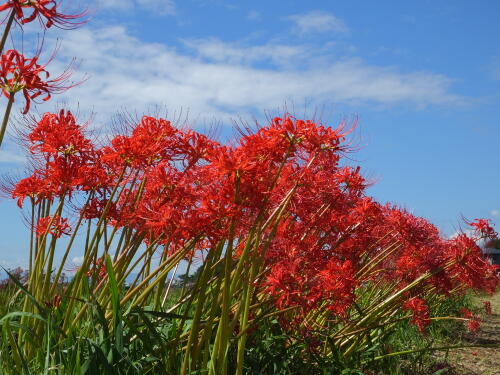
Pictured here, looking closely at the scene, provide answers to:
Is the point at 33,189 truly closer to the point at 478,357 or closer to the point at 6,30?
the point at 6,30

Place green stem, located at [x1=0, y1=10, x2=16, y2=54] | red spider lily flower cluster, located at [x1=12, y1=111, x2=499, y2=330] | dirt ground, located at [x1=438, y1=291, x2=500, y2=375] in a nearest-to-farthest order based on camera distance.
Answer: green stem, located at [x1=0, y1=10, x2=16, y2=54] → red spider lily flower cluster, located at [x1=12, y1=111, x2=499, y2=330] → dirt ground, located at [x1=438, y1=291, x2=500, y2=375]

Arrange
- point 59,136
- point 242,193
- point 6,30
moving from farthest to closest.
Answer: point 59,136, point 242,193, point 6,30

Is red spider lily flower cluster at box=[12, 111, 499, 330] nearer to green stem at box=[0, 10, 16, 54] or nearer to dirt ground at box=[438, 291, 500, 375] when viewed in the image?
green stem at box=[0, 10, 16, 54]

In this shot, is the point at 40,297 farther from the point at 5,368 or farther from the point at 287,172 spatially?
the point at 287,172

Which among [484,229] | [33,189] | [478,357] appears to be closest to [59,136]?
[33,189]

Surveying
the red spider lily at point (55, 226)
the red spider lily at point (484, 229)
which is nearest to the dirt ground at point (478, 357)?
the red spider lily at point (484, 229)

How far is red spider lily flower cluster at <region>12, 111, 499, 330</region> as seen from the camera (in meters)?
3.18

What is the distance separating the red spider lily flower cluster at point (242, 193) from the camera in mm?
3182

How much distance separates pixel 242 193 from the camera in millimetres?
3158

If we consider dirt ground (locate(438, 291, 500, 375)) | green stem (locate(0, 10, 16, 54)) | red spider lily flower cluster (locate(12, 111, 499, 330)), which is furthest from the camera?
dirt ground (locate(438, 291, 500, 375))

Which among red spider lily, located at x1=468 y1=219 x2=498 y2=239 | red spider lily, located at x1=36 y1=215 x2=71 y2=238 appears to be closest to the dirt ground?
red spider lily, located at x1=468 y1=219 x2=498 y2=239

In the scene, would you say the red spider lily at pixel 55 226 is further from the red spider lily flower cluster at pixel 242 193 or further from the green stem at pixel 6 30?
the green stem at pixel 6 30

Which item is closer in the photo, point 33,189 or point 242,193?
point 242,193

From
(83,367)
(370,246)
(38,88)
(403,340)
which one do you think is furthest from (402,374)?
(38,88)
